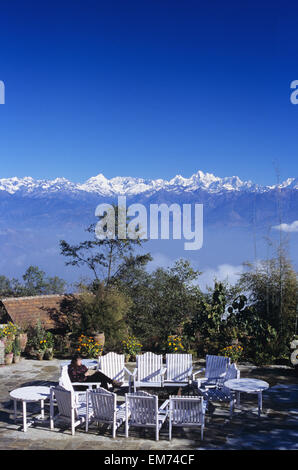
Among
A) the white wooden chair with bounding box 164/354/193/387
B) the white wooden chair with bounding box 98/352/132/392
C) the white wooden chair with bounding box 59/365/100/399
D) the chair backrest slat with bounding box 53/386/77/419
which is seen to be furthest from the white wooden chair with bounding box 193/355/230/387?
the chair backrest slat with bounding box 53/386/77/419

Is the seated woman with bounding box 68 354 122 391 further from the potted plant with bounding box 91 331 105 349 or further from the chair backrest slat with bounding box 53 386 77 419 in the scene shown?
the potted plant with bounding box 91 331 105 349

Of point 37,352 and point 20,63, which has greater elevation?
point 20,63

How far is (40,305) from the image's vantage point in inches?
578

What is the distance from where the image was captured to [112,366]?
910 centimetres

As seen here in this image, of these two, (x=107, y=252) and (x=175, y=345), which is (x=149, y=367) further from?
(x=107, y=252)

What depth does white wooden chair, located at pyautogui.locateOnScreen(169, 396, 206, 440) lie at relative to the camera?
21.9 feet

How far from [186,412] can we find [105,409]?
1217 mm

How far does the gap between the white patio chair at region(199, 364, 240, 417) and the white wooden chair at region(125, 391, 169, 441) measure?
4.77 feet

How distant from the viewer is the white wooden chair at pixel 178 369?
907 centimetres

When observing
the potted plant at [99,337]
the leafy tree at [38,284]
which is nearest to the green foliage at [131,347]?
the potted plant at [99,337]
